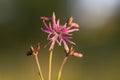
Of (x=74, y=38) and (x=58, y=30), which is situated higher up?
(x=58, y=30)

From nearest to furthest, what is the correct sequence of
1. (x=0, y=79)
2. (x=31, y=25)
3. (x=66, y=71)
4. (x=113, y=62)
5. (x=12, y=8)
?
1. (x=0, y=79)
2. (x=66, y=71)
3. (x=113, y=62)
4. (x=31, y=25)
5. (x=12, y=8)

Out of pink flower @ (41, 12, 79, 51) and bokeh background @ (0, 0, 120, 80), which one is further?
bokeh background @ (0, 0, 120, 80)

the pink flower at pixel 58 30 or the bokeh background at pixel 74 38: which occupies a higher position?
the pink flower at pixel 58 30

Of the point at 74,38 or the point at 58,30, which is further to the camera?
the point at 74,38

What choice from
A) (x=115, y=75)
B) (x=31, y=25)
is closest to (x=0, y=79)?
(x=115, y=75)

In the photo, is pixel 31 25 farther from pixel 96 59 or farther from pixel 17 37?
pixel 96 59

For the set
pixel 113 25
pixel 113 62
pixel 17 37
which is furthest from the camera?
pixel 113 25

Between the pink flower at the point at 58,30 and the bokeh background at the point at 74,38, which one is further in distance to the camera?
the bokeh background at the point at 74,38

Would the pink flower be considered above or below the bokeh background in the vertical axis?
above
